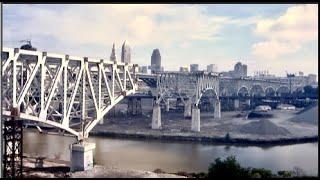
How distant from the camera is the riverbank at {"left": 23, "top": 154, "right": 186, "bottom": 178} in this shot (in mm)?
9992

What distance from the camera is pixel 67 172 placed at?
10.5m

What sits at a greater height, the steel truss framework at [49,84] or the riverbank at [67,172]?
the steel truss framework at [49,84]

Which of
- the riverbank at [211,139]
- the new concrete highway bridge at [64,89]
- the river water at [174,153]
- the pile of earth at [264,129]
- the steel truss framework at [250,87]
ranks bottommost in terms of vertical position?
the river water at [174,153]

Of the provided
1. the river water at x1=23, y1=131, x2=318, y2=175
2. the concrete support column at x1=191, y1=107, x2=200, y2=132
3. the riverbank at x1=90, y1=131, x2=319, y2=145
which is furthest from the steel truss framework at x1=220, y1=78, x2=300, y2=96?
the river water at x1=23, y1=131, x2=318, y2=175

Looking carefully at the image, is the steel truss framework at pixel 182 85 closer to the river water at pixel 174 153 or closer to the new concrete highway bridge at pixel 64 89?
the new concrete highway bridge at pixel 64 89

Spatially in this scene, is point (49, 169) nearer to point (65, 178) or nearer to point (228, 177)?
point (65, 178)

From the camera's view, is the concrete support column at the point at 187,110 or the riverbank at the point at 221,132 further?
the concrete support column at the point at 187,110

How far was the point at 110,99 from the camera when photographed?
1298cm

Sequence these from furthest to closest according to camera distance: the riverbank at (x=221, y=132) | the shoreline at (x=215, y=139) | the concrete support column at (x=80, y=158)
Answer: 1. the riverbank at (x=221, y=132)
2. the shoreline at (x=215, y=139)
3. the concrete support column at (x=80, y=158)

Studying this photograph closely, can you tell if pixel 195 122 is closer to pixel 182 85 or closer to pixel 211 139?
pixel 211 139

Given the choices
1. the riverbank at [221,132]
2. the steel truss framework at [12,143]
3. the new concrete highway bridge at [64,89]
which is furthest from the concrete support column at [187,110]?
the steel truss framework at [12,143]

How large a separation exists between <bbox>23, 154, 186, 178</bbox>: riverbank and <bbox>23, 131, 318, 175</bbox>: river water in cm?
95

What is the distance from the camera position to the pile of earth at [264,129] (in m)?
18.9

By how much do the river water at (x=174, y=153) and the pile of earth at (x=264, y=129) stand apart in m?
1.99
